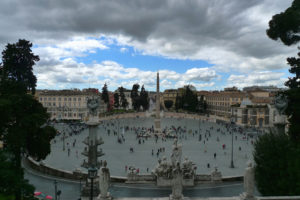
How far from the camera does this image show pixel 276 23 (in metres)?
17.0

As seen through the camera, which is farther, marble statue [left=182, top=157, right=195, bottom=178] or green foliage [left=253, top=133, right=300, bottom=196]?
marble statue [left=182, top=157, right=195, bottom=178]

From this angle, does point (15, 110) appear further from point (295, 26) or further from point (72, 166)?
point (295, 26)

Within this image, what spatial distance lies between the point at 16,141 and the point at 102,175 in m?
5.30

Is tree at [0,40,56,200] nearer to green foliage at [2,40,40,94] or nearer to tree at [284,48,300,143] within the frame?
green foliage at [2,40,40,94]

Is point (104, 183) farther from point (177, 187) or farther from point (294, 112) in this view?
point (294, 112)

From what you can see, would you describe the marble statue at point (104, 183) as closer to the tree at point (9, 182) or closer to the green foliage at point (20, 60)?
the tree at point (9, 182)

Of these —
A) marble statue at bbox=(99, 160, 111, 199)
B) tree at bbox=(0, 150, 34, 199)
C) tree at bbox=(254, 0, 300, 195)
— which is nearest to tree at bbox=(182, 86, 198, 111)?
tree at bbox=(254, 0, 300, 195)

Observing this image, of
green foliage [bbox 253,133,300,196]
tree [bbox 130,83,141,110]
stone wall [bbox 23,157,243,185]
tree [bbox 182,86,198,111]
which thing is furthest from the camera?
tree [bbox 130,83,141,110]

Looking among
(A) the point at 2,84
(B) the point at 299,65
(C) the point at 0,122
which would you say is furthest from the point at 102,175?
(B) the point at 299,65

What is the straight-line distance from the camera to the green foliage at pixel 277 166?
35.7 feet

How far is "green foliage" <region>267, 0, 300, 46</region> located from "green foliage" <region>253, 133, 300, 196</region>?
759 centimetres

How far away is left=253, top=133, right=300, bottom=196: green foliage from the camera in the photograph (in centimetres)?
1087

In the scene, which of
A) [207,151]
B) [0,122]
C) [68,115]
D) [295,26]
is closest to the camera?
[0,122]

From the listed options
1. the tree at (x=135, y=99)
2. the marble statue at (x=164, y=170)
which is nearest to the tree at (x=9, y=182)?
the marble statue at (x=164, y=170)
